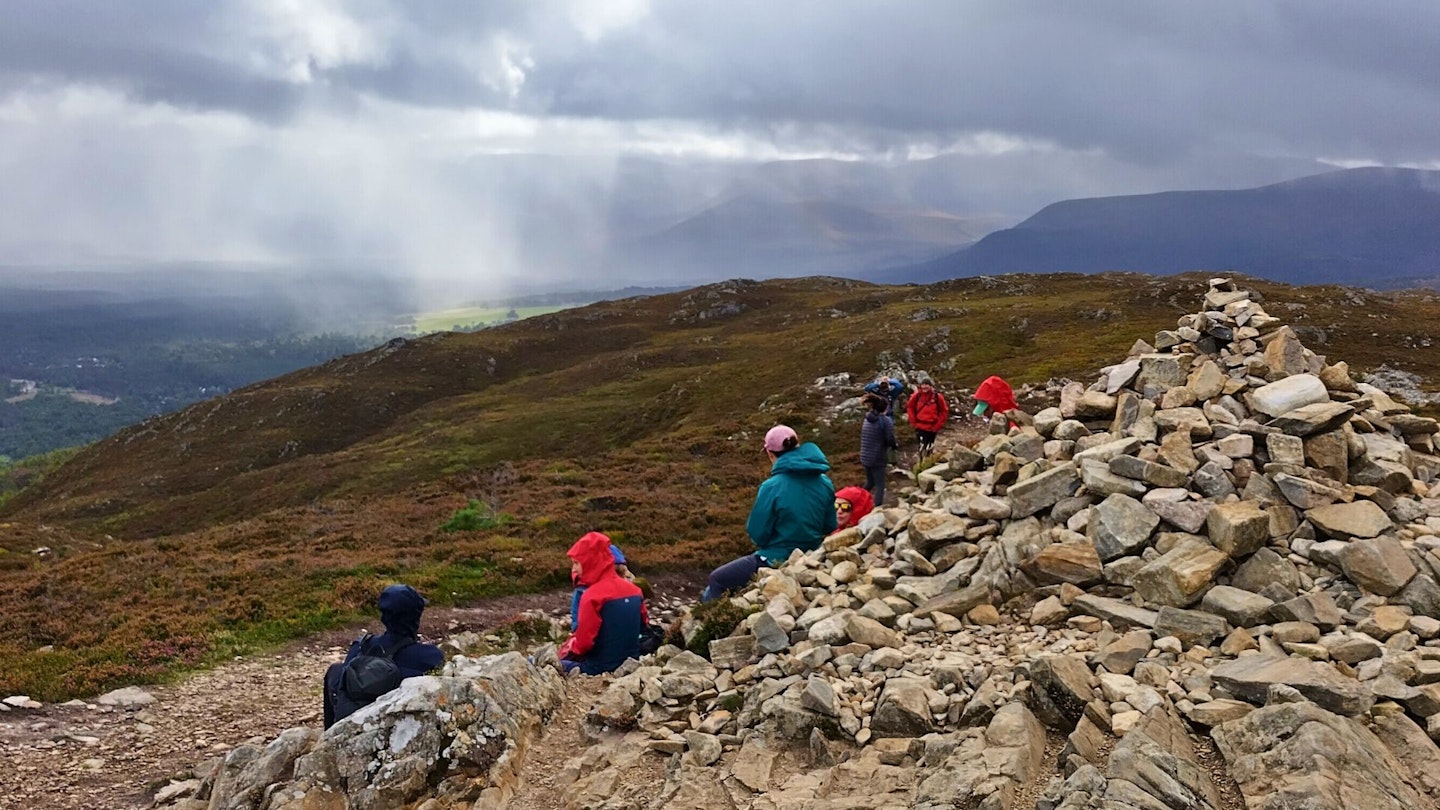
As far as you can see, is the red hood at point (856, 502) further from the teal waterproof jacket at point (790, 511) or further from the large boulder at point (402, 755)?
the large boulder at point (402, 755)

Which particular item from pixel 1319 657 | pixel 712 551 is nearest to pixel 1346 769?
pixel 1319 657

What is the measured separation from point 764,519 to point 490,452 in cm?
5278

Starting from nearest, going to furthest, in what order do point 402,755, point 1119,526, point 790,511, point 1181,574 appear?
point 402,755, point 1181,574, point 1119,526, point 790,511

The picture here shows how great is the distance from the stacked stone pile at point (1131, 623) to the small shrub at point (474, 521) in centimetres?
1662

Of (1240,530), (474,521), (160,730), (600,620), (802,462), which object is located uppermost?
(802,462)

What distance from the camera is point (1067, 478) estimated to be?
1127cm

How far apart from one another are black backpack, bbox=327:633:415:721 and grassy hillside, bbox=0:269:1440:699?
793 cm

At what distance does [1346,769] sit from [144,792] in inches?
538

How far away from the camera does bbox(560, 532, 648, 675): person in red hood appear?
11641 mm

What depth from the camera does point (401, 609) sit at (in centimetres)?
1013

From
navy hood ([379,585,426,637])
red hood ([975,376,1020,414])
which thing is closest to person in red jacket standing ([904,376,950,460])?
red hood ([975,376,1020,414])

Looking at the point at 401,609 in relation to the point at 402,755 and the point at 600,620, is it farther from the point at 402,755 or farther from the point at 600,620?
the point at 600,620

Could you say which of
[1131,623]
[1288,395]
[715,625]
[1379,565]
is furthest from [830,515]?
[1379,565]

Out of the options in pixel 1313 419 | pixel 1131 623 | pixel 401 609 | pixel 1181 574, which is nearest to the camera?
pixel 1131 623
